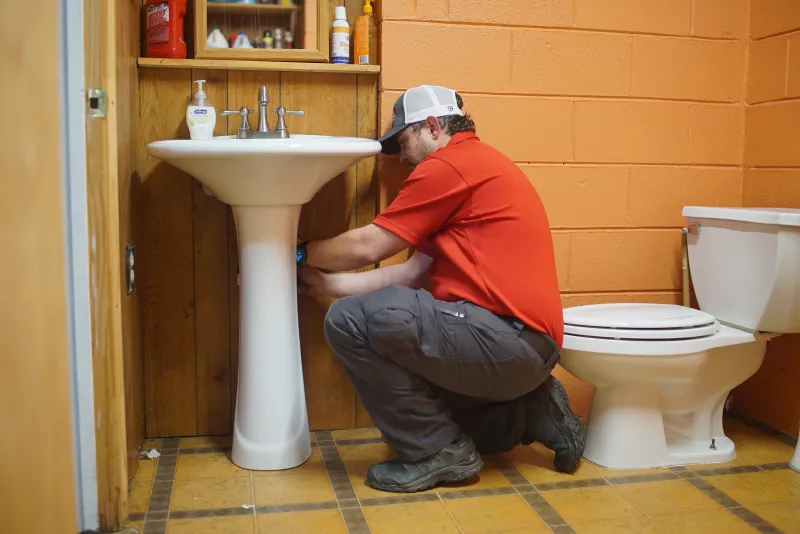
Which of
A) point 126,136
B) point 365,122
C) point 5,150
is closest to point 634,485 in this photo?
point 365,122

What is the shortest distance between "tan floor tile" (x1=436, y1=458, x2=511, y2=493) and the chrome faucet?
3.29 feet

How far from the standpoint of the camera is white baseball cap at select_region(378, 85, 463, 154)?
219cm

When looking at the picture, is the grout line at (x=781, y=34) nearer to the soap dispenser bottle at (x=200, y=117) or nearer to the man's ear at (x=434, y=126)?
the man's ear at (x=434, y=126)

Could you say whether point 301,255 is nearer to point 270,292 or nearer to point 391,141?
point 270,292

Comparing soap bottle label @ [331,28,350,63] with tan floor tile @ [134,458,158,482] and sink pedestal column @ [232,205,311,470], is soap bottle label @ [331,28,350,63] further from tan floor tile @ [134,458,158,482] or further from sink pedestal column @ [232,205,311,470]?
tan floor tile @ [134,458,158,482]

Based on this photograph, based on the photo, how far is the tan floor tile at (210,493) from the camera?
6.43ft

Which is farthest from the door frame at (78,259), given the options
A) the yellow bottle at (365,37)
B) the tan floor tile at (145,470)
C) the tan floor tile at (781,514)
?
the tan floor tile at (781,514)

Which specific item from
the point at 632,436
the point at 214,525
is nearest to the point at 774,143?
the point at 632,436

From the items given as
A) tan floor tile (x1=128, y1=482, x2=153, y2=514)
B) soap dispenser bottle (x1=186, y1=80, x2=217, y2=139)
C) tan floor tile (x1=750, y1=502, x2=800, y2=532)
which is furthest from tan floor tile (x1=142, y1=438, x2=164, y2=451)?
tan floor tile (x1=750, y1=502, x2=800, y2=532)

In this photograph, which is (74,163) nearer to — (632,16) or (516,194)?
(516,194)

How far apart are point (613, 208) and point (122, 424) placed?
1575mm

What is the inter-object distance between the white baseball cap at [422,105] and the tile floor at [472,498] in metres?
0.92

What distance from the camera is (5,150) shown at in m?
0.87

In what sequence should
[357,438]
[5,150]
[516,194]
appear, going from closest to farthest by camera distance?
[5,150] < [516,194] < [357,438]
